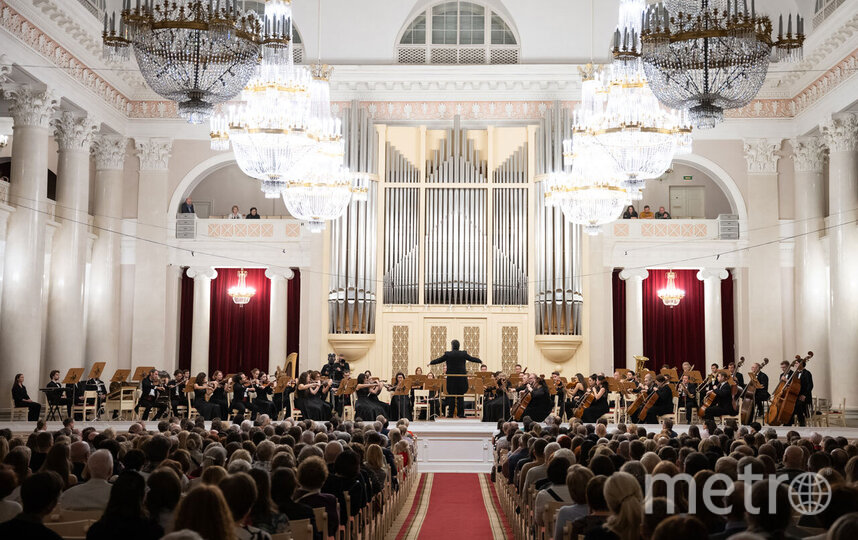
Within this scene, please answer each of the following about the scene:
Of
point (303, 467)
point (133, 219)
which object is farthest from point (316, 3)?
point (303, 467)

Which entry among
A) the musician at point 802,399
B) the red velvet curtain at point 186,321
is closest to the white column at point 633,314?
the musician at point 802,399

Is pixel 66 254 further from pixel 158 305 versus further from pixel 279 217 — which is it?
pixel 279 217

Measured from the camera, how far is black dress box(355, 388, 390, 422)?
48.5ft

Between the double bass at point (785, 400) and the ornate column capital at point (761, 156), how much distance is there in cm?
648

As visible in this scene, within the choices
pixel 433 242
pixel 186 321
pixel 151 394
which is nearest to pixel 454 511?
pixel 151 394

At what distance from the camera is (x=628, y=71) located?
11.7 metres

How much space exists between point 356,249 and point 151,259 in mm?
4319

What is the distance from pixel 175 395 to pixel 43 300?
10.6 ft

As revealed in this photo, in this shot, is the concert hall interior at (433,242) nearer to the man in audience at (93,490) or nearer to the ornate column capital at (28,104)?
the ornate column capital at (28,104)

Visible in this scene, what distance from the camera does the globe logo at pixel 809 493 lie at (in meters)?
4.52

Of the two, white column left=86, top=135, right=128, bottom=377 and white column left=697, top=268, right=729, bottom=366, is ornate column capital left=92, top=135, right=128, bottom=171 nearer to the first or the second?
white column left=86, top=135, right=128, bottom=377

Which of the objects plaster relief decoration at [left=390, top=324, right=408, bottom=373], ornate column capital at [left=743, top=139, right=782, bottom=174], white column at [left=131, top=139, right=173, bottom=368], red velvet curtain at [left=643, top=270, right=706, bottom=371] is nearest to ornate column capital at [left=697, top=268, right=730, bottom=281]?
red velvet curtain at [left=643, top=270, right=706, bottom=371]

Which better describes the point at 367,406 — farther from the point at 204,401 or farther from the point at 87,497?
the point at 87,497

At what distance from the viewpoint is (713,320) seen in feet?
64.5
